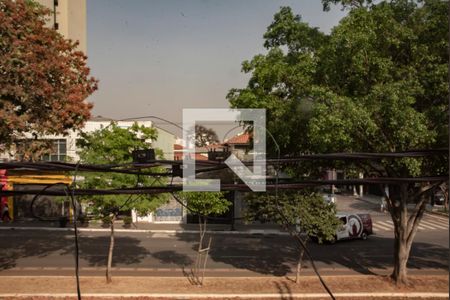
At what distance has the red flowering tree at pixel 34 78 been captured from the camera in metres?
12.7

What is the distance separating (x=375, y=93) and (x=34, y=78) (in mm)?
9926

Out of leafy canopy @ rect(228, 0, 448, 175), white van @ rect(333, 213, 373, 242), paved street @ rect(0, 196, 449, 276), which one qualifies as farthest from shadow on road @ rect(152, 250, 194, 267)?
white van @ rect(333, 213, 373, 242)

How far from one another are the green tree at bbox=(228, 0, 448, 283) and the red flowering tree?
626cm

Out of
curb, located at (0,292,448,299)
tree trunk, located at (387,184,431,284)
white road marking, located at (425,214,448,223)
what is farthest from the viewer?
white road marking, located at (425,214,448,223)

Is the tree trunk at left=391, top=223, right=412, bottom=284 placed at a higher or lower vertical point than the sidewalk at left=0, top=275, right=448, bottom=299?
higher

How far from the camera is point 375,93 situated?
11461 mm

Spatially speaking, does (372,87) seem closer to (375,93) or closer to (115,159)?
(375,93)

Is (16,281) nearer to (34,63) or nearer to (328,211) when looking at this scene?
(34,63)

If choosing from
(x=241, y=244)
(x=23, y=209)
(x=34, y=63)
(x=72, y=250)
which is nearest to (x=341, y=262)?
(x=241, y=244)

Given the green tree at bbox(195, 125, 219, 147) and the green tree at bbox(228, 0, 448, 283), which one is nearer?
the green tree at bbox(195, 125, 219, 147)

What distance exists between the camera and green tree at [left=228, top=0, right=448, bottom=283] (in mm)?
11414

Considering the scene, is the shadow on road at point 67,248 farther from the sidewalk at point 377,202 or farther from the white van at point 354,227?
the sidewalk at point 377,202

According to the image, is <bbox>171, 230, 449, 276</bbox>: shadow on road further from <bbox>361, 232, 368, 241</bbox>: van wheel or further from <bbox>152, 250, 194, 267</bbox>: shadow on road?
<bbox>152, 250, 194, 267</bbox>: shadow on road

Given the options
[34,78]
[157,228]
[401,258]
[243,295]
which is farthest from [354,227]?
[34,78]
